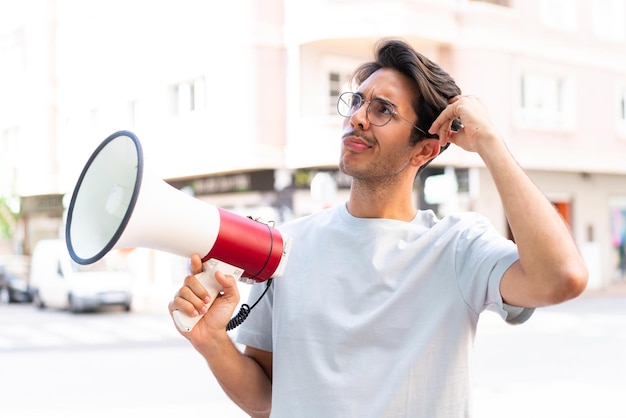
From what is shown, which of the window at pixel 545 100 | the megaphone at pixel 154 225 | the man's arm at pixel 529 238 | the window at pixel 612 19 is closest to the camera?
the man's arm at pixel 529 238

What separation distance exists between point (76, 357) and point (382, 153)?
9.91 meters

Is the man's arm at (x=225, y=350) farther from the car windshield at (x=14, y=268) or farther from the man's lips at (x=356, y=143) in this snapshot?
the car windshield at (x=14, y=268)

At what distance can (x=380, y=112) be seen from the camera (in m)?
1.90

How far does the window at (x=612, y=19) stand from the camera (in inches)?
846

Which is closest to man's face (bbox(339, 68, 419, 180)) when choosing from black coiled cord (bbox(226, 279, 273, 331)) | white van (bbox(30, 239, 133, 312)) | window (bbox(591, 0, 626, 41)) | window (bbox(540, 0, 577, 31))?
black coiled cord (bbox(226, 279, 273, 331))

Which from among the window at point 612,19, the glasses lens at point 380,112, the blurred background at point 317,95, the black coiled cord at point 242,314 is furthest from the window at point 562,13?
the black coiled cord at point 242,314

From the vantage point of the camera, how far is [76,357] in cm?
1090

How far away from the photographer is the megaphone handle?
1781 millimetres

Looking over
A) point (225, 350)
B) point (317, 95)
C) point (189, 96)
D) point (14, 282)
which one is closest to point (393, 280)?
point (225, 350)

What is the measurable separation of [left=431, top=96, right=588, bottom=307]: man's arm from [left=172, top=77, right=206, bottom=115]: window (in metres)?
17.4

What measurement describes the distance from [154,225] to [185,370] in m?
8.10

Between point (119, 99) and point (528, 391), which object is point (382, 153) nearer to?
point (528, 391)

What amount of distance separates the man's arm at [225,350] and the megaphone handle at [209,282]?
0.01 metres

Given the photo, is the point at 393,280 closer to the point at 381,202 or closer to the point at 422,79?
the point at 381,202
